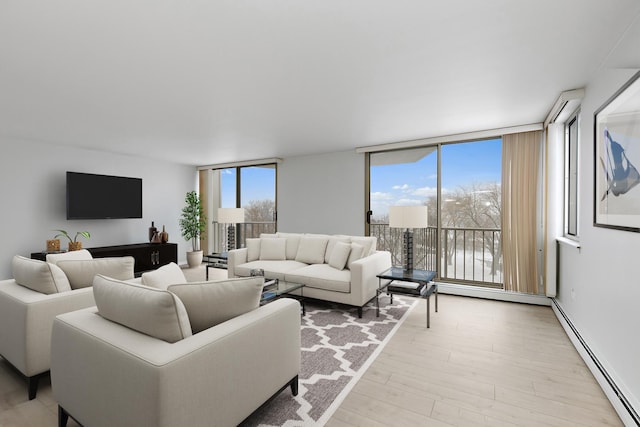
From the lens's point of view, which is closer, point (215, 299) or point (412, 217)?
point (215, 299)

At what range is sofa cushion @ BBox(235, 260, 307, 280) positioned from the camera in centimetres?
409

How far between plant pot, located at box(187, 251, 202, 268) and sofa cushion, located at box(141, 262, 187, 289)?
469 centimetres

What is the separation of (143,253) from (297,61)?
4.92 metres

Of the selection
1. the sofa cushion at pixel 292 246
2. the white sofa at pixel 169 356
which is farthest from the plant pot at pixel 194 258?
the white sofa at pixel 169 356

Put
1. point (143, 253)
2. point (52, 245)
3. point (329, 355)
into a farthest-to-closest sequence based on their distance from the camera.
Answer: point (143, 253)
point (52, 245)
point (329, 355)

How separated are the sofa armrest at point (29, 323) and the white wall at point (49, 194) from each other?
3.44 metres

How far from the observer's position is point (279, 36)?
197 cm

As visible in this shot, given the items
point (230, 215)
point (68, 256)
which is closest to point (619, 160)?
point (68, 256)

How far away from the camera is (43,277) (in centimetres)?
211

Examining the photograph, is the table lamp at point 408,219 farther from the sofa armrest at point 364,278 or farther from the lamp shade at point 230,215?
the lamp shade at point 230,215

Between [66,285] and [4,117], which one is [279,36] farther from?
[4,117]

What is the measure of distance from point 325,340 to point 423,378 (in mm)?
963

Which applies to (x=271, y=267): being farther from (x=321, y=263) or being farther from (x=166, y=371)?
(x=166, y=371)

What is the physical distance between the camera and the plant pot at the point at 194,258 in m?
6.58
